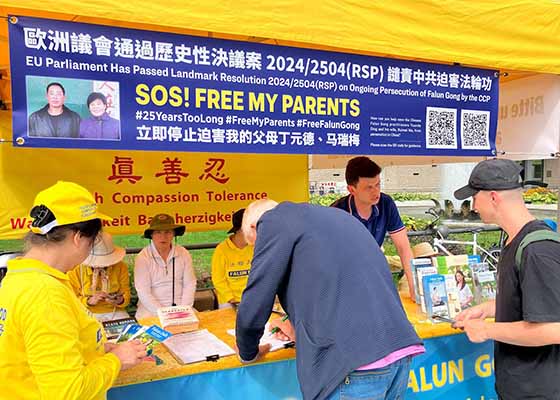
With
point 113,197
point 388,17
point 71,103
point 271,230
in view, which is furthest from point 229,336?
point 113,197

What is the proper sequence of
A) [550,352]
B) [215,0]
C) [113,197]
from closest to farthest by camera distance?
[550,352]
[215,0]
[113,197]

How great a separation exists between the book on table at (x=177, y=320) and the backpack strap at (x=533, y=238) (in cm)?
141

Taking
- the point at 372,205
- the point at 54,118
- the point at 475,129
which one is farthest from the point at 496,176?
the point at 54,118

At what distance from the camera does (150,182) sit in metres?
3.78

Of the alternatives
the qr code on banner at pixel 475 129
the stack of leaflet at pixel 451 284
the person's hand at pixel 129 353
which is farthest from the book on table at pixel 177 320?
the qr code on banner at pixel 475 129

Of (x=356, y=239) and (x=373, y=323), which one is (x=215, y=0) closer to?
(x=356, y=239)

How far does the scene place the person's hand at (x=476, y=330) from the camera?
1762mm

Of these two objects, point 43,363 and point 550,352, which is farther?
point 550,352

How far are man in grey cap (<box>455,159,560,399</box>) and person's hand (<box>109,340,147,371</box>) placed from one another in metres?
1.25

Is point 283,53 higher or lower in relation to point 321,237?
higher

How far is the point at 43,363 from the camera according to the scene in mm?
1229

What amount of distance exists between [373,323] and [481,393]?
1.37 m

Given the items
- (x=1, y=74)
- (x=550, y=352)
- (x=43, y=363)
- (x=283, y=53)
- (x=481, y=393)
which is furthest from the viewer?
(x=1, y=74)

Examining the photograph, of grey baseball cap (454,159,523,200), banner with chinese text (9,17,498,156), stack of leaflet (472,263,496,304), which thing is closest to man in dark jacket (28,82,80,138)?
banner with chinese text (9,17,498,156)
